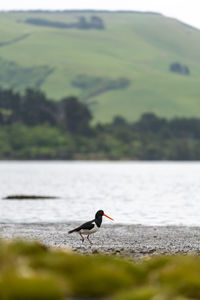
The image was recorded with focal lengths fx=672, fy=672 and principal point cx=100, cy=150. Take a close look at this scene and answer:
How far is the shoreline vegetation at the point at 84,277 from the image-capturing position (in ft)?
38.4

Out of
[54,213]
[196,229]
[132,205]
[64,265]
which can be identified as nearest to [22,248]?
[64,265]

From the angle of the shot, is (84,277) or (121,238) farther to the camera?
(121,238)

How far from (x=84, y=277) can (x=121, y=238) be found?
2153 cm

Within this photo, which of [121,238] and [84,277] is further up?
[84,277]

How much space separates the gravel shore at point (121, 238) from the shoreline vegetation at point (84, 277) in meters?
10.3

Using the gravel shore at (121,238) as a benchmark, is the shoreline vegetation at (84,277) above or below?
above

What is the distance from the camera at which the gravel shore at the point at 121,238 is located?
91.7ft

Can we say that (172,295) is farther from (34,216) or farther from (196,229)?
(34,216)

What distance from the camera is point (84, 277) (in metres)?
13.4

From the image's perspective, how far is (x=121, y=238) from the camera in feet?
114

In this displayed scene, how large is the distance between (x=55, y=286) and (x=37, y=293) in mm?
532

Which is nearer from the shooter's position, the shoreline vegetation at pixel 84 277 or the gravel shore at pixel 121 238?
the shoreline vegetation at pixel 84 277

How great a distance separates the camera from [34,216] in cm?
5288

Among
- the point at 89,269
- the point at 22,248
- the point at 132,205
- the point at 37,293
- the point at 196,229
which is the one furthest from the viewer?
Answer: the point at 132,205
